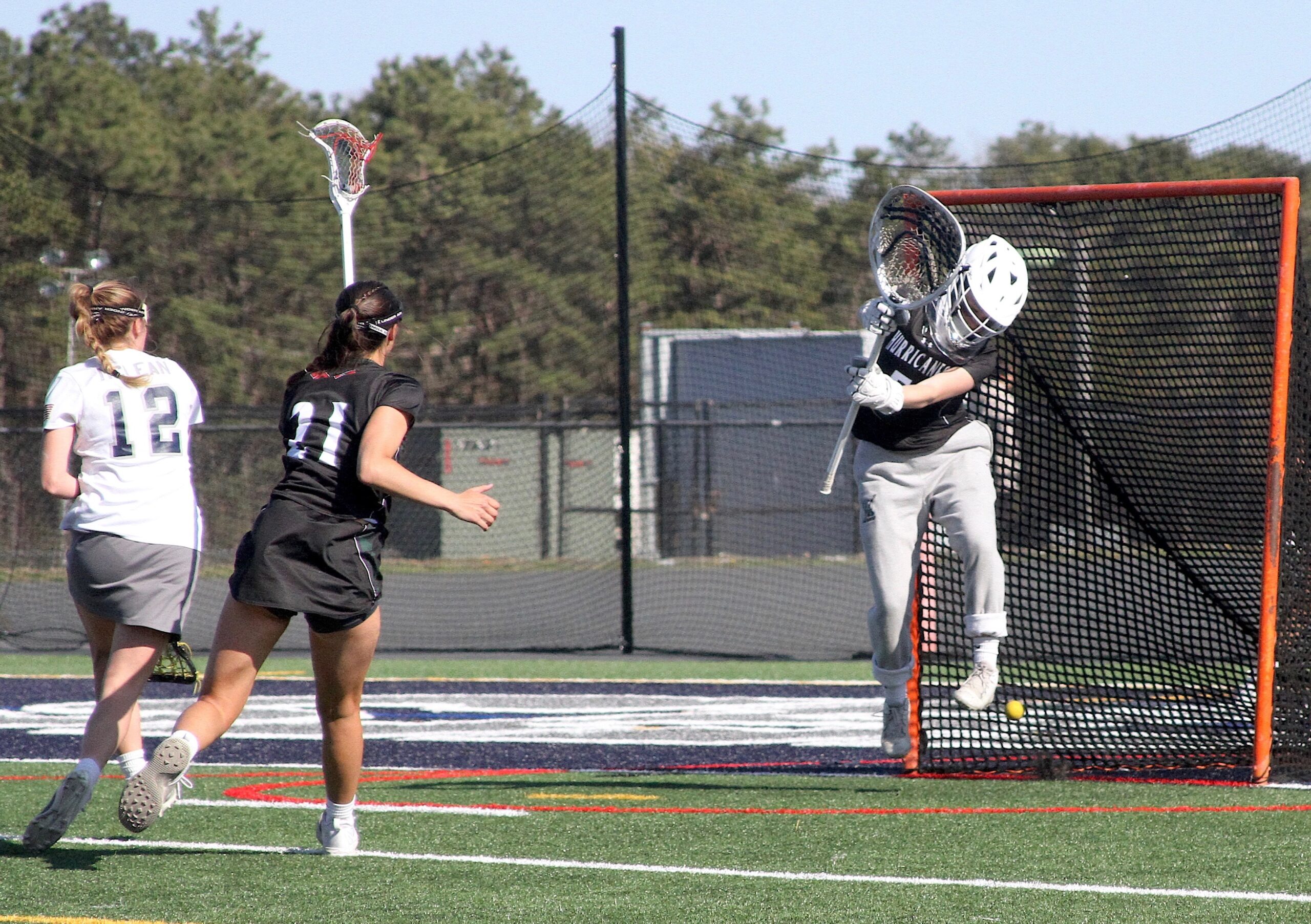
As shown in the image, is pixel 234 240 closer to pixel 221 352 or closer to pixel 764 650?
Result: pixel 221 352

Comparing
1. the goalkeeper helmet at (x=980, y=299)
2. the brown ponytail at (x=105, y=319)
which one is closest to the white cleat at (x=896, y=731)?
the goalkeeper helmet at (x=980, y=299)

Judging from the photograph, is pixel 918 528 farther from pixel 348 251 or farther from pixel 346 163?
pixel 346 163

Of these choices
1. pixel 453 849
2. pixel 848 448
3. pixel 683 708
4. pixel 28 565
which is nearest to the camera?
pixel 453 849

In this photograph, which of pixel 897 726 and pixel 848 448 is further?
pixel 848 448

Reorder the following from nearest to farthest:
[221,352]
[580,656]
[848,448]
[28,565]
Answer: [580,656] < [28,565] < [848,448] < [221,352]

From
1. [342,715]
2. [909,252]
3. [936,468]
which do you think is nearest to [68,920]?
[342,715]

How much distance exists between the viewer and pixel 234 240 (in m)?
22.1

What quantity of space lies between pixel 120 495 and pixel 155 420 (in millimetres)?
274

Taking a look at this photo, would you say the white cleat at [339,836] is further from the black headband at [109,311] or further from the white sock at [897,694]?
the white sock at [897,694]

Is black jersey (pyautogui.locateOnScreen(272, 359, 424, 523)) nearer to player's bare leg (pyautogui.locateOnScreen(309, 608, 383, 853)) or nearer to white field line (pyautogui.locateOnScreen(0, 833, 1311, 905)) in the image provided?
player's bare leg (pyautogui.locateOnScreen(309, 608, 383, 853))

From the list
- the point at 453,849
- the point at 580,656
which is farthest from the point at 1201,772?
the point at 580,656

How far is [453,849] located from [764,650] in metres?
8.58

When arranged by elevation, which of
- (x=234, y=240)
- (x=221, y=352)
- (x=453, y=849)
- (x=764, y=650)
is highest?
(x=234, y=240)

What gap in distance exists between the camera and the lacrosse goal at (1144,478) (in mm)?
6551
